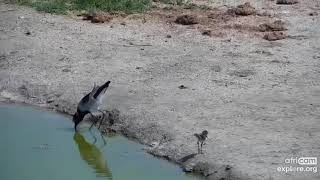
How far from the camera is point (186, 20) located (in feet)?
45.0

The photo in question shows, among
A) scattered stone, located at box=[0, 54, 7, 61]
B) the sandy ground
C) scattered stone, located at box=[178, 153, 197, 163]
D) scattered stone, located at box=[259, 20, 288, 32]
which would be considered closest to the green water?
scattered stone, located at box=[178, 153, 197, 163]

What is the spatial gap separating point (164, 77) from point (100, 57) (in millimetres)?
1514

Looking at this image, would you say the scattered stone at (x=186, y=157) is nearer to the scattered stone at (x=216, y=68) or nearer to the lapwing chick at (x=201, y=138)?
the lapwing chick at (x=201, y=138)

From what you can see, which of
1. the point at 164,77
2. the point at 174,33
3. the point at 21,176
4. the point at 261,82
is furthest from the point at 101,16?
the point at 21,176

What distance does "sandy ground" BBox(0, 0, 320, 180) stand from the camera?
325 inches

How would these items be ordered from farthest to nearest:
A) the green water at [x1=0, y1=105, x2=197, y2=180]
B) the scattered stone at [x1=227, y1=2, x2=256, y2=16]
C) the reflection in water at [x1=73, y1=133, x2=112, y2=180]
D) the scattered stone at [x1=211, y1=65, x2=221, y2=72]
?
the scattered stone at [x1=227, y1=2, x2=256, y2=16]
the scattered stone at [x1=211, y1=65, x2=221, y2=72]
the reflection in water at [x1=73, y1=133, x2=112, y2=180]
the green water at [x1=0, y1=105, x2=197, y2=180]

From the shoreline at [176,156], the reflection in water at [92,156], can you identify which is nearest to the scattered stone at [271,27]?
the shoreline at [176,156]

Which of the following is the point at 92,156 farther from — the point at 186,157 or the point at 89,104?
the point at 186,157

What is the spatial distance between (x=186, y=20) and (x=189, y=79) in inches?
126

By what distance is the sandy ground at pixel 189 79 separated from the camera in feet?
27.1

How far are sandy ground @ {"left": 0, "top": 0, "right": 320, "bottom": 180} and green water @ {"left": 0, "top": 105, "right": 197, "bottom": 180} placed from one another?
0.79 feet

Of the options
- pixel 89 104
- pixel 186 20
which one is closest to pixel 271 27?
pixel 186 20

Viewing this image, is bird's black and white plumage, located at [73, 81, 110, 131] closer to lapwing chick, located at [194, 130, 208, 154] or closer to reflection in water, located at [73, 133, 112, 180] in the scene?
reflection in water, located at [73, 133, 112, 180]

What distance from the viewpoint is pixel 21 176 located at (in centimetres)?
795
